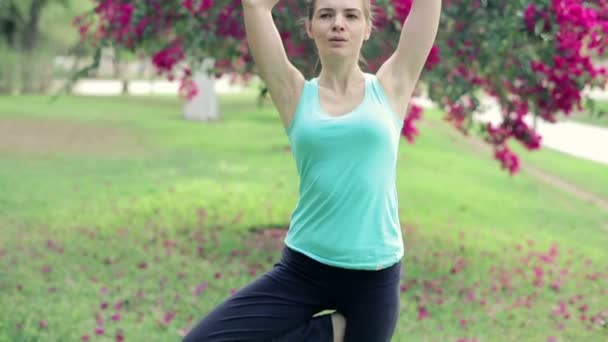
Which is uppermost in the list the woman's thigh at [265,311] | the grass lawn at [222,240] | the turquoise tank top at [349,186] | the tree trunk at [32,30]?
the turquoise tank top at [349,186]

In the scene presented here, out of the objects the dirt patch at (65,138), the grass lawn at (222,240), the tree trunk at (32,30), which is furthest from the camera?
the tree trunk at (32,30)

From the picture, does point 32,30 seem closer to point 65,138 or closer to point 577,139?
point 65,138

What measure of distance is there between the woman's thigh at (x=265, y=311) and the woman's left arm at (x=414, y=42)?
71cm

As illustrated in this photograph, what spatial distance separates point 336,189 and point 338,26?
514 mm

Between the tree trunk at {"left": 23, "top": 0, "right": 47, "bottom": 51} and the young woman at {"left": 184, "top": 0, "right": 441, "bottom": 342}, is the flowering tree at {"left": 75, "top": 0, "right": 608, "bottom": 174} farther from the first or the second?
the tree trunk at {"left": 23, "top": 0, "right": 47, "bottom": 51}

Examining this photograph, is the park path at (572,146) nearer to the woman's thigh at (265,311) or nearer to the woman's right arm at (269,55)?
the woman's right arm at (269,55)

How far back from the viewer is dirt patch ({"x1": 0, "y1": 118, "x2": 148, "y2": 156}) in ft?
56.7

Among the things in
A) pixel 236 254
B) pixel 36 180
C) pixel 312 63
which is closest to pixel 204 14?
pixel 312 63

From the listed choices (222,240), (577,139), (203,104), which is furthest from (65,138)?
(577,139)

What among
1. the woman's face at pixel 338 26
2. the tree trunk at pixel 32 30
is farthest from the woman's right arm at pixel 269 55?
the tree trunk at pixel 32 30

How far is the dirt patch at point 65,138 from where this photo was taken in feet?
56.7

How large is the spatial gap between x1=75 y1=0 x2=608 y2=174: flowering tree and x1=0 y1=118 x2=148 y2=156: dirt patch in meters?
9.47

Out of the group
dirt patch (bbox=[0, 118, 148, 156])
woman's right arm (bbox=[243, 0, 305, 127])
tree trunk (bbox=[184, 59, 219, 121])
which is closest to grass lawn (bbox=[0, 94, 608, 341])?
dirt patch (bbox=[0, 118, 148, 156])

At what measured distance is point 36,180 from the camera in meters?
13.0
